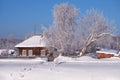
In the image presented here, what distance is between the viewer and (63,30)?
45406mm

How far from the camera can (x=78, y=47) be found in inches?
1885

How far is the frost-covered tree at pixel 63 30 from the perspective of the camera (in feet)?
149

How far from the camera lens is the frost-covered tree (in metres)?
45.3

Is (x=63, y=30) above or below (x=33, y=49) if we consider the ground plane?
above

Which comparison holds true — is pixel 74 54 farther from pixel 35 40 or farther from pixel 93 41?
pixel 35 40

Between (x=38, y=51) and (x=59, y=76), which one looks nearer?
(x=59, y=76)

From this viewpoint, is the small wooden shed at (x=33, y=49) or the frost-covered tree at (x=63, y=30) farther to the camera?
the small wooden shed at (x=33, y=49)

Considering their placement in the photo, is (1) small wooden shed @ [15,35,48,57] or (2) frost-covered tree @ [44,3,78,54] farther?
(1) small wooden shed @ [15,35,48,57]

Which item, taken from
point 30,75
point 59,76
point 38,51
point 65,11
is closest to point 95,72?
point 59,76

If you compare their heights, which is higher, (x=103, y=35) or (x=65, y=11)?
(x=65, y=11)

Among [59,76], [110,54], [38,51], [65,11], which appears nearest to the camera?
[59,76]

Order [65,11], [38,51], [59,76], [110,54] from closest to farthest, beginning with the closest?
[59,76], [65,11], [110,54], [38,51]

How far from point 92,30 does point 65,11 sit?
566 cm

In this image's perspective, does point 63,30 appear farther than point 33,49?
No
